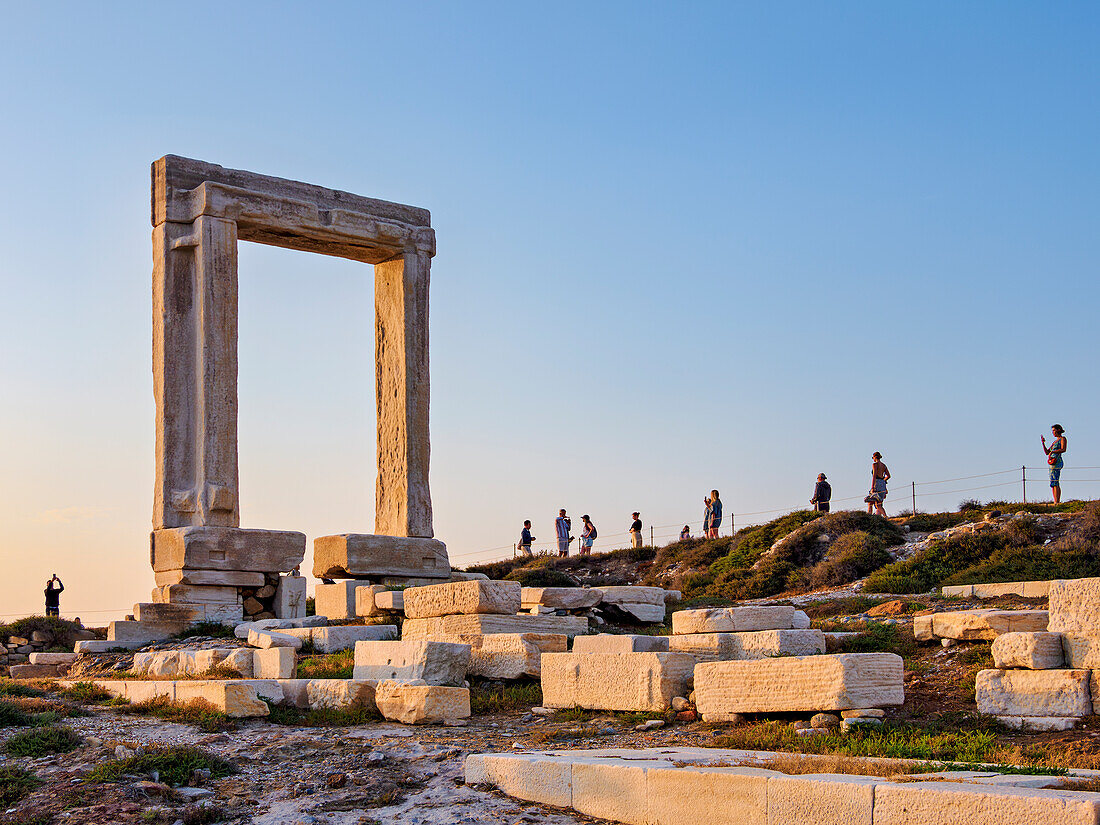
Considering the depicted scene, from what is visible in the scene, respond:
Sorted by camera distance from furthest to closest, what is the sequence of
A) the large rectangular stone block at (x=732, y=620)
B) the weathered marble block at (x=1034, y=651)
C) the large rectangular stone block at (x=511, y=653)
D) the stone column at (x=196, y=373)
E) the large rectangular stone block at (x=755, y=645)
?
the stone column at (x=196, y=373), the large rectangular stone block at (x=732, y=620), the large rectangular stone block at (x=511, y=653), the large rectangular stone block at (x=755, y=645), the weathered marble block at (x=1034, y=651)

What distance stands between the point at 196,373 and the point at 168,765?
33.7 feet

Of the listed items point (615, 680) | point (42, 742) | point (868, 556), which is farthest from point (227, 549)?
point (868, 556)

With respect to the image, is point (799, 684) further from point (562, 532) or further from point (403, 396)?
point (562, 532)

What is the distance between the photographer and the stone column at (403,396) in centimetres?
1877

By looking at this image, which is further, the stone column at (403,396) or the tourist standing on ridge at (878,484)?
the tourist standing on ridge at (878,484)

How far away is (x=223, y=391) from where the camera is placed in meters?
17.4

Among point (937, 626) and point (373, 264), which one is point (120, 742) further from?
point (373, 264)

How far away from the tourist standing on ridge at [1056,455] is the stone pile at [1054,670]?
15.2 m

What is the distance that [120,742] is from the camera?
862cm

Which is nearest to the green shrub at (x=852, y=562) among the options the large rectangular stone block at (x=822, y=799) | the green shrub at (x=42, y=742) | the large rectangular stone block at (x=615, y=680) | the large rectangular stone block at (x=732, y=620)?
the large rectangular stone block at (x=732, y=620)

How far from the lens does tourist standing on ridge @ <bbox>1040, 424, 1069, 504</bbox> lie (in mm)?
23094

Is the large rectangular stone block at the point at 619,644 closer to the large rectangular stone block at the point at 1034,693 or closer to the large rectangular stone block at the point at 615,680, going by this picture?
the large rectangular stone block at the point at 615,680

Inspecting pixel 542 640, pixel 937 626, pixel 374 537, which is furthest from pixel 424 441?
pixel 937 626

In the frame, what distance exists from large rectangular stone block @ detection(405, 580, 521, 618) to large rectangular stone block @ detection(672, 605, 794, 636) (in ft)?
5.96
